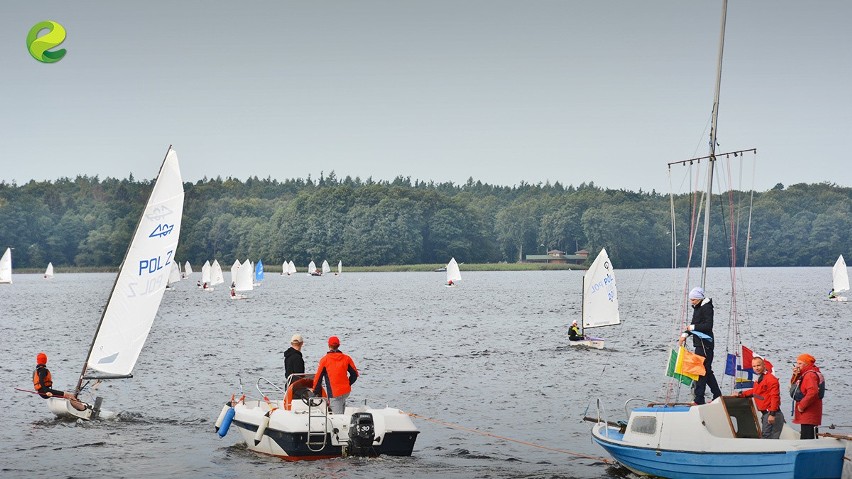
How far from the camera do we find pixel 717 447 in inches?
787

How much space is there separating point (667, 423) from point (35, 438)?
1742 centimetres

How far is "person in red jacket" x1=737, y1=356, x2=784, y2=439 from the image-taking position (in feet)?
66.6

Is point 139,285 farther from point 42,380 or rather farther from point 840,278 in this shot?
point 840,278

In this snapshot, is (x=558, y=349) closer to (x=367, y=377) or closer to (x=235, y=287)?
(x=367, y=377)

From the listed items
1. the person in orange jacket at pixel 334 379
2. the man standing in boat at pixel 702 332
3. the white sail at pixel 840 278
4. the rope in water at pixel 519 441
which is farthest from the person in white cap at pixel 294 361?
the white sail at pixel 840 278

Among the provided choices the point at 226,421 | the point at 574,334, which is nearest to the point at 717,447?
the point at 226,421

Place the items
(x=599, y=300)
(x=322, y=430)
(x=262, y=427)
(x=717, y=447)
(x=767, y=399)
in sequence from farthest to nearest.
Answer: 1. (x=599, y=300)
2. (x=262, y=427)
3. (x=322, y=430)
4. (x=767, y=399)
5. (x=717, y=447)

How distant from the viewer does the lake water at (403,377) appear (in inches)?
993

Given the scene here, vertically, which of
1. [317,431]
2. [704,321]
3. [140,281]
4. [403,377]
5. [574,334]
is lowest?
[403,377]

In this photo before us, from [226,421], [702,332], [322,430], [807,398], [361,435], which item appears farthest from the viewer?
[226,421]

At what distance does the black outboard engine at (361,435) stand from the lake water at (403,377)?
47 centimetres

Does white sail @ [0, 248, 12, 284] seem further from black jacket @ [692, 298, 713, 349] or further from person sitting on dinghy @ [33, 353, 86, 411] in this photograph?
black jacket @ [692, 298, 713, 349]

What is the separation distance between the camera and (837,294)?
111 m

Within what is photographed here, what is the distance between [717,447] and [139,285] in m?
16.4
